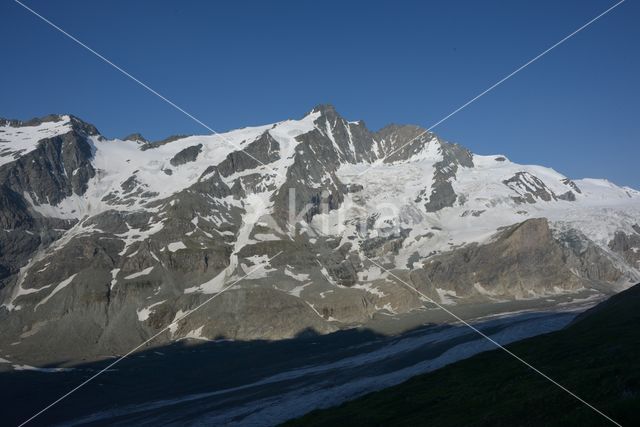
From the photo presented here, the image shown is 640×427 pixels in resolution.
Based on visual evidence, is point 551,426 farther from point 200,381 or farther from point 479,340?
point 200,381

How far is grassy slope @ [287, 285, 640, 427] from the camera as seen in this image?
43438 mm

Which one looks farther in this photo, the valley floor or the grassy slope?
the valley floor

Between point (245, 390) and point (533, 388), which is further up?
Result: point (533, 388)

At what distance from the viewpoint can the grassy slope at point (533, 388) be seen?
43.4m

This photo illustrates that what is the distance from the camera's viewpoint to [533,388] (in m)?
58.5

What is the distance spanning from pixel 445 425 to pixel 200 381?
15153 cm

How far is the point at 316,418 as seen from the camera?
8212 centimetres

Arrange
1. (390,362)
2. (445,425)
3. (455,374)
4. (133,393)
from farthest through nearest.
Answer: (133,393) < (390,362) < (455,374) < (445,425)

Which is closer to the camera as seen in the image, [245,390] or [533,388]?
[533,388]

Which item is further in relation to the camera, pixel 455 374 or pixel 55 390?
pixel 55 390

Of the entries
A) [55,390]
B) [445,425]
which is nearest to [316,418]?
[445,425]

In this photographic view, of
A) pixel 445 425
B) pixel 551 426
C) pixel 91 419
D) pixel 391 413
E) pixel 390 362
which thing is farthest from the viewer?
pixel 390 362

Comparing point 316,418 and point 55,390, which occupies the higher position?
point 55,390

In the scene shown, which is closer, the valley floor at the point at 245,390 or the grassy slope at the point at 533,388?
the grassy slope at the point at 533,388
